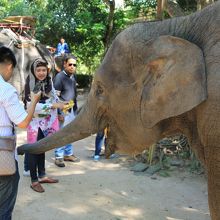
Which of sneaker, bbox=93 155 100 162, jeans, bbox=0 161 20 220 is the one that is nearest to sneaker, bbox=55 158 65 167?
sneaker, bbox=93 155 100 162

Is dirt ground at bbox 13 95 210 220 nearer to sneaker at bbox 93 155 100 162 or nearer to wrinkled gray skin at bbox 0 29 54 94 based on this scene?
sneaker at bbox 93 155 100 162

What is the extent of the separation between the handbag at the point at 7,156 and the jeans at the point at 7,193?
0.35ft

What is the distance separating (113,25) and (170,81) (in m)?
17.0

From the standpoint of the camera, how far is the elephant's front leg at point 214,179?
8.57ft

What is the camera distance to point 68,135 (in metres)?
3.22

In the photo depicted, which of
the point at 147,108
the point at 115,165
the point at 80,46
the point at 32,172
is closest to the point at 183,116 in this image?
the point at 147,108

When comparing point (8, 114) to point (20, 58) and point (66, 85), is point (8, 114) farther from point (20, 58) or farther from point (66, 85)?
point (20, 58)

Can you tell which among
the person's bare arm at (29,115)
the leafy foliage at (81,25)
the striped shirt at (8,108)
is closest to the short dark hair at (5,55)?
the striped shirt at (8,108)

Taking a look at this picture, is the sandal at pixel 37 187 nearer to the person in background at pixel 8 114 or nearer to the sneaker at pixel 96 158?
the sneaker at pixel 96 158

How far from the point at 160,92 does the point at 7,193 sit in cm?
176

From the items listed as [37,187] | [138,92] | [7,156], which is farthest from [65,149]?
[138,92]

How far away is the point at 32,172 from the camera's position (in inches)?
237

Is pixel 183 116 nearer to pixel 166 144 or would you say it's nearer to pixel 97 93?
pixel 97 93

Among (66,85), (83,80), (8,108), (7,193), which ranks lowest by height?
(83,80)
